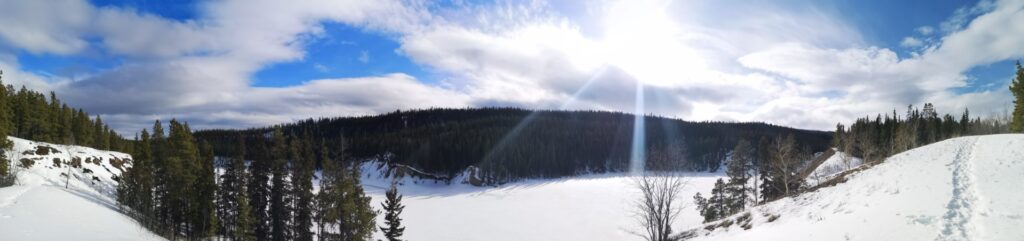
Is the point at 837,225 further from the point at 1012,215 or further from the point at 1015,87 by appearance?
the point at 1015,87

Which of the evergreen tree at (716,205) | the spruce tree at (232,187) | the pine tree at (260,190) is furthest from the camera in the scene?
the evergreen tree at (716,205)

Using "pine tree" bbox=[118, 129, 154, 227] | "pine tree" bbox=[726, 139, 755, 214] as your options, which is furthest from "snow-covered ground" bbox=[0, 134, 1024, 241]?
"pine tree" bbox=[726, 139, 755, 214]

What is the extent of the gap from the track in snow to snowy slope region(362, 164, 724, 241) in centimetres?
2707

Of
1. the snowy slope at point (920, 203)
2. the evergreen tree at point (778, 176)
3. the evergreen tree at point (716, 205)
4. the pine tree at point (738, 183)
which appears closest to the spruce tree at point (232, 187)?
the snowy slope at point (920, 203)

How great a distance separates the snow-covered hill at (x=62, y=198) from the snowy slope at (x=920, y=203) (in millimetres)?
32059

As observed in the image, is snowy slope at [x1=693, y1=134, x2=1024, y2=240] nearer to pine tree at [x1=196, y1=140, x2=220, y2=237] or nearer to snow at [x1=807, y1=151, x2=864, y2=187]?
snow at [x1=807, y1=151, x2=864, y2=187]

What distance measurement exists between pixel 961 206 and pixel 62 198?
48422 mm

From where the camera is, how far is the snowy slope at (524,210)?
5620 centimetres

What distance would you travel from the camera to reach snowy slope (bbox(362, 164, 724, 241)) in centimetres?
5620

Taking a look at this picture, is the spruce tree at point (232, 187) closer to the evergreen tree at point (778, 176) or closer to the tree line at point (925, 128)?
the evergreen tree at point (778, 176)

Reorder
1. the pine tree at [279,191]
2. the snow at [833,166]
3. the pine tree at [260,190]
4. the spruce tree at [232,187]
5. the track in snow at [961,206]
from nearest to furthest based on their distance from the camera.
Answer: the track in snow at [961,206] → the pine tree at [279,191] → the pine tree at [260,190] → the spruce tree at [232,187] → the snow at [833,166]

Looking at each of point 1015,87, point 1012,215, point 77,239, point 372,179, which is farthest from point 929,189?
point 372,179

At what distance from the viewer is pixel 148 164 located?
45.8 m

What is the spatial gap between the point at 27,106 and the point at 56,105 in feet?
24.5
